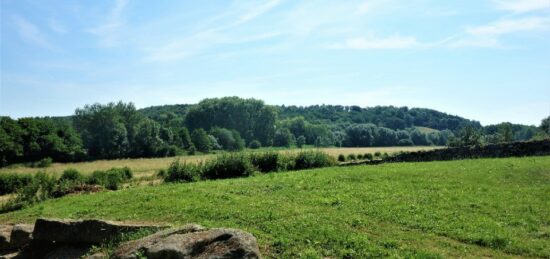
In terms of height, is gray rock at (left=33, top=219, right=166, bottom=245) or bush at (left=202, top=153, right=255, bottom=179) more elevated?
bush at (left=202, top=153, right=255, bottom=179)

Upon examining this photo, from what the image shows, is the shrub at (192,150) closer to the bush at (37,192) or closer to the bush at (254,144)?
the bush at (254,144)

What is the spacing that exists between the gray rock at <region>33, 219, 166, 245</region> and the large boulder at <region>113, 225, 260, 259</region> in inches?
85.0

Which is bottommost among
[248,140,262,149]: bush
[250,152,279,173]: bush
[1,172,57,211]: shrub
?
[1,172,57,211]: shrub

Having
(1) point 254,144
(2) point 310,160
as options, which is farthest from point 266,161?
(1) point 254,144

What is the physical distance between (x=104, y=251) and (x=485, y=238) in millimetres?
8754

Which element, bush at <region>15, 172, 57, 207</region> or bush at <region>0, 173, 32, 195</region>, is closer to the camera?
bush at <region>15, 172, 57, 207</region>

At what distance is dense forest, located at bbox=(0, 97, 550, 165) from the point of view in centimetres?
7231

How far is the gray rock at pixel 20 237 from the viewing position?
42.6ft

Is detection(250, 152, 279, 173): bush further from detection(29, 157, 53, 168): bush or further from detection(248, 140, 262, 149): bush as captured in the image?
detection(248, 140, 262, 149): bush

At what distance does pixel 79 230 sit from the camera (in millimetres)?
12039

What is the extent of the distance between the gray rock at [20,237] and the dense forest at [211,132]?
192 ft

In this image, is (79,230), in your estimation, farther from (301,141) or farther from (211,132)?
(301,141)

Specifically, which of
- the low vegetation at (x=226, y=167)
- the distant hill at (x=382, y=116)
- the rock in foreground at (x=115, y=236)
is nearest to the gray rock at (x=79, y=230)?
the rock in foreground at (x=115, y=236)

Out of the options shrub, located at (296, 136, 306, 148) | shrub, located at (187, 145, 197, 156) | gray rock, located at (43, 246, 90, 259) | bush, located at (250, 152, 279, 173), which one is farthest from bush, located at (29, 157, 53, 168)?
gray rock, located at (43, 246, 90, 259)
